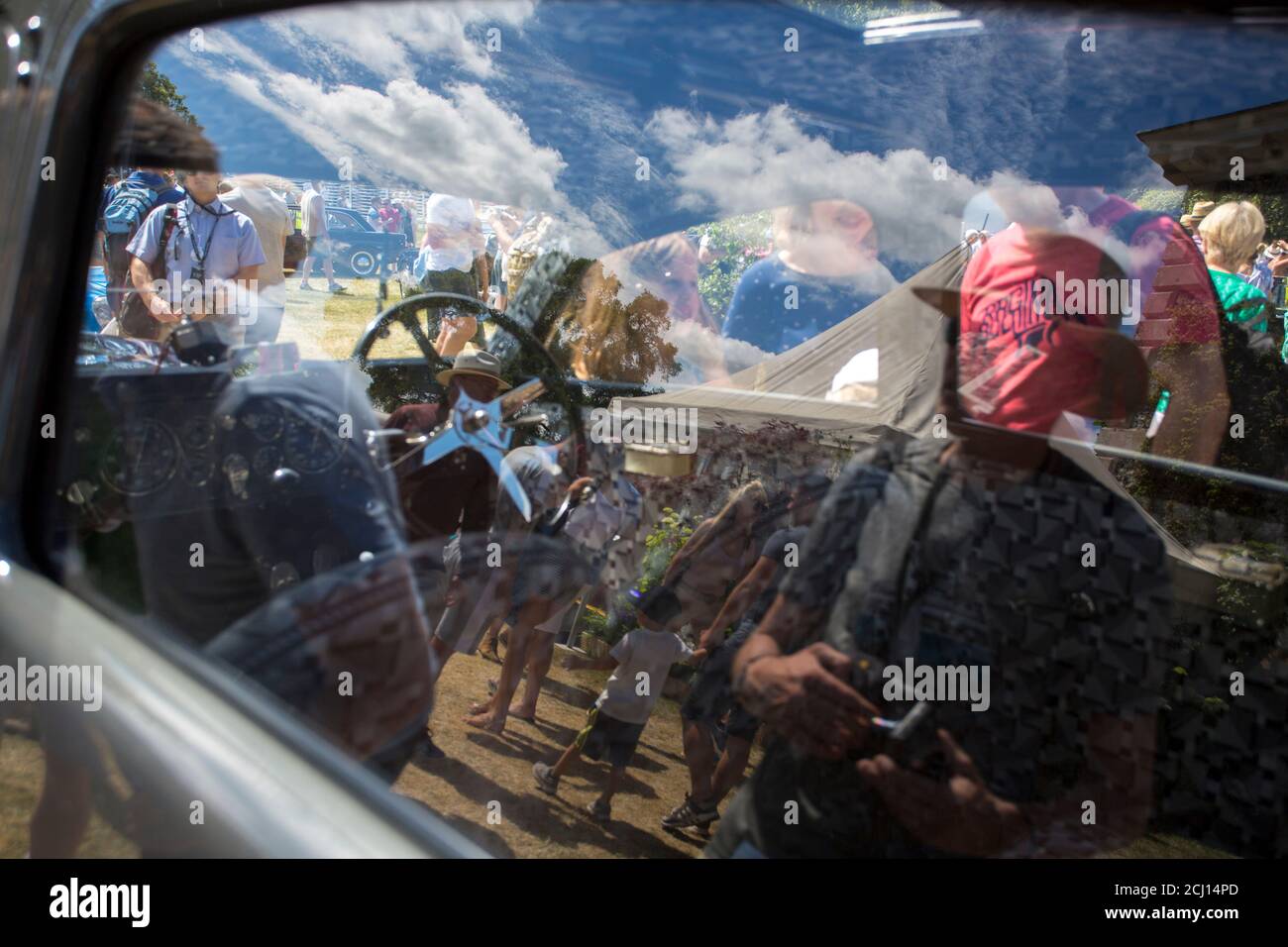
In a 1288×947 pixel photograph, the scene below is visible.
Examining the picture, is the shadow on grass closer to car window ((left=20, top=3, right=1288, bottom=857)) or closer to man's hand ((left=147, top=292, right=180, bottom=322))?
car window ((left=20, top=3, right=1288, bottom=857))

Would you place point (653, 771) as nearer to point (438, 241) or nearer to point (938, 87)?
point (438, 241)

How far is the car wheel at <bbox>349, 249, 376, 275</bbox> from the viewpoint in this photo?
1.47 meters

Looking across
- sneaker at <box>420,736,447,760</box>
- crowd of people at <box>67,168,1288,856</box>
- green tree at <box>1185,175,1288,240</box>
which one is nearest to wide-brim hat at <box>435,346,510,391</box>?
crowd of people at <box>67,168,1288,856</box>

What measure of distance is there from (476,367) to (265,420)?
411 millimetres

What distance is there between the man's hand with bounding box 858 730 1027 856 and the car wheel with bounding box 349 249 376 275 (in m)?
1.06

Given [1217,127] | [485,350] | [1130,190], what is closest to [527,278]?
[485,350]

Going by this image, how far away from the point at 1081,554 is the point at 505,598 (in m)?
0.82

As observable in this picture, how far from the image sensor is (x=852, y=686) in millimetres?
1187

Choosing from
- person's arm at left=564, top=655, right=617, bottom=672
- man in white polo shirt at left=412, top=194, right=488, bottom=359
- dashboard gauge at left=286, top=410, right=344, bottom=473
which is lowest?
person's arm at left=564, top=655, right=617, bottom=672

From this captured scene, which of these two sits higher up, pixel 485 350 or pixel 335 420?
pixel 485 350
